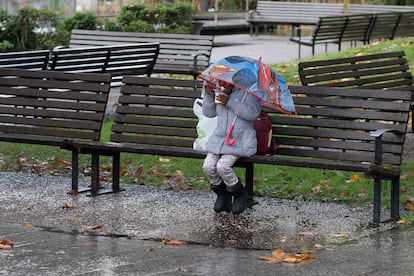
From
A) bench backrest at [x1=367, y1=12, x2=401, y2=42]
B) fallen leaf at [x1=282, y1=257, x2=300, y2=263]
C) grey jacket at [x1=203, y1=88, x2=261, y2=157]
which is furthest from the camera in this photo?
bench backrest at [x1=367, y1=12, x2=401, y2=42]

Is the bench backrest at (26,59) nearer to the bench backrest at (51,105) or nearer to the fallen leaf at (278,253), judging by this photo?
the bench backrest at (51,105)

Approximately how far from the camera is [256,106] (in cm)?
790

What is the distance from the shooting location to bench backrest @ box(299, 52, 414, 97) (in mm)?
11062

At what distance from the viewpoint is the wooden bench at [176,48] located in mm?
15281

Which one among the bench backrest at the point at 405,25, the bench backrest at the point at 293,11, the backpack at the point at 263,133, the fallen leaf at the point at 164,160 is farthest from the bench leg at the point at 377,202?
the bench backrest at the point at 293,11

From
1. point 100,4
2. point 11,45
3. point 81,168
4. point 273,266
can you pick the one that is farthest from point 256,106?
point 100,4

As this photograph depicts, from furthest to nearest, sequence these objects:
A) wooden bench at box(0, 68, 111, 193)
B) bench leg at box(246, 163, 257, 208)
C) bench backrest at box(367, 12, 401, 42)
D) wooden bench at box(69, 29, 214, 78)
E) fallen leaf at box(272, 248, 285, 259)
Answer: bench backrest at box(367, 12, 401, 42) → wooden bench at box(69, 29, 214, 78) → wooden bench at box(0, 68, 111, 193) → bench leg at box(246, 163, 257, 208) → fallen leaf at box(272, 248, 285, 259)

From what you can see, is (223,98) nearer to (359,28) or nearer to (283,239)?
(283,239)

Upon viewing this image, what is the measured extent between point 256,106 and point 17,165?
324 cm

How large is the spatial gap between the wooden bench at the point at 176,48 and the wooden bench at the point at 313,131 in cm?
602

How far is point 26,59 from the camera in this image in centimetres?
1207

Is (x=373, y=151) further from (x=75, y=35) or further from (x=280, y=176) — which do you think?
(x=75, y=35)

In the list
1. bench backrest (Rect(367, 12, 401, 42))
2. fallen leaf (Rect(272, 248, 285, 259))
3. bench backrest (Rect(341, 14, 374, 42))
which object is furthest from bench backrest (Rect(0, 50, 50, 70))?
bench backrest (Rect(367, 12, 401, 42))

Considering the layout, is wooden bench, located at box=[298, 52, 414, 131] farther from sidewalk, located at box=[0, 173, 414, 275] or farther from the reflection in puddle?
the reflection in puddle
